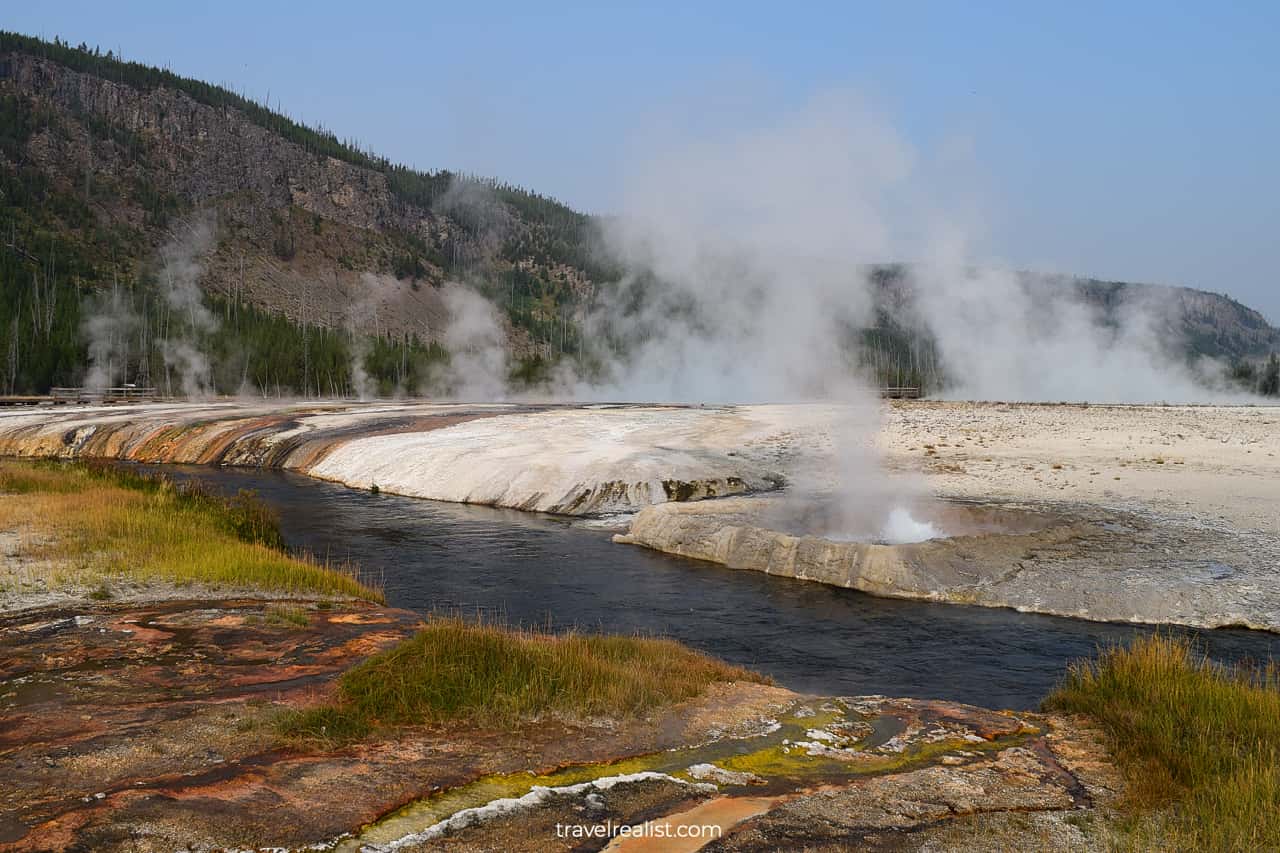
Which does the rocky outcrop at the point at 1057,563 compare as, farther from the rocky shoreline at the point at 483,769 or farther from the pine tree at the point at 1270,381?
the pine tree at the point at 1270,381

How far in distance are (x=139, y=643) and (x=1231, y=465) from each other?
3147cm

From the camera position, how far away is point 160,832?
5.54 m

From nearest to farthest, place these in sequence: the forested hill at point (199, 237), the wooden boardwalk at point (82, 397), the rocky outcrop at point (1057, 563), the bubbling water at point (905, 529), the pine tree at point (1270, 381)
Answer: the rocky outcrop at point (1057, 563) → the bubbling water at point (905, 529) → the wooden boardwalk at point (82, 397) → the pine tree at point (1270, 381) → the forested hill at point (199, 237)

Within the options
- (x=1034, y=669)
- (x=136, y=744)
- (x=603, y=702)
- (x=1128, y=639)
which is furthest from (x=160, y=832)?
(x=1128, y=639)

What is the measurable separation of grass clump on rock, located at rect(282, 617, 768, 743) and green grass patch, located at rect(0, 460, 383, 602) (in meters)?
6.14

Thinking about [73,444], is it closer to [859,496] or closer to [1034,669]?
[859,496]

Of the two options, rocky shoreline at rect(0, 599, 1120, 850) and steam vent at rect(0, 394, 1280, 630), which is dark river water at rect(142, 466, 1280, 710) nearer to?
steam vent at rect(0, 394, 1280, 630)

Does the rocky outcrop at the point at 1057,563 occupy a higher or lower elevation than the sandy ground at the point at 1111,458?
lower

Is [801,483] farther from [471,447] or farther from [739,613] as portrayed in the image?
[739,613]

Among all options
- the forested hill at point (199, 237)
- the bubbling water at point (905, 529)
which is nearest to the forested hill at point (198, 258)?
the forested hill at point (199, 237)

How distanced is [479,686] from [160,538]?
1096 cm

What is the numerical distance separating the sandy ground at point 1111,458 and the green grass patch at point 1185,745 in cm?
1335

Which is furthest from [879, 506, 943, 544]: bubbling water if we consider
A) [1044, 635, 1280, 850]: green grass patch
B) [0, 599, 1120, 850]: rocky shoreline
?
[0, 599, 1120, 850]: rocky shoreline

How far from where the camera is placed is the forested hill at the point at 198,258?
348 ft
